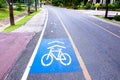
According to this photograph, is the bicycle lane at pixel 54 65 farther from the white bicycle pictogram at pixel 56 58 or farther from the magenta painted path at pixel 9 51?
the magenta painted path at pixel 9 51

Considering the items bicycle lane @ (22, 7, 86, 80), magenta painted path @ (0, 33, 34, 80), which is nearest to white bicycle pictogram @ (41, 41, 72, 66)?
bicycle lane @ (22, 7, 86, 80)

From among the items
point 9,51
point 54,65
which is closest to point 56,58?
point 54,65

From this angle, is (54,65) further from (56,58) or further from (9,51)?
(9,51)

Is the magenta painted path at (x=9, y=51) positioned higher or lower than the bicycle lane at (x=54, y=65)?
lower

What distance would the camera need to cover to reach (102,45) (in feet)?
41.3

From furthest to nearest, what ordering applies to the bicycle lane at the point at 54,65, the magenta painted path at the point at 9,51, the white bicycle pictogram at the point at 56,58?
1. the white bicycle pictogram at the point at 56,58
2. the magenta painted path at the point at 9,51
3. the bicycle lane at the point at 54,65

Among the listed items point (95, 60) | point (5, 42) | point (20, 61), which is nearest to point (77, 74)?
point (95, 60)

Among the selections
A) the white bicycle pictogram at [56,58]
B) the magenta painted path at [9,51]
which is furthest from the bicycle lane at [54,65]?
the magenta painted path at [9,51]

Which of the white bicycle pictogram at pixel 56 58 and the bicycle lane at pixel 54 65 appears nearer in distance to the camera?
the bicycle lane at pixel 54 65

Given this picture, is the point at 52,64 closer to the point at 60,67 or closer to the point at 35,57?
the point at 60,67

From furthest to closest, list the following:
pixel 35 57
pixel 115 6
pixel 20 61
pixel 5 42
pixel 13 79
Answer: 1. pixel 115 6
2. pixel 5 42
3. pixel 35 57
4. pixel 20 61
5. pixel 13 79

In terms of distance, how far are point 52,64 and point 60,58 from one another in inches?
35.5

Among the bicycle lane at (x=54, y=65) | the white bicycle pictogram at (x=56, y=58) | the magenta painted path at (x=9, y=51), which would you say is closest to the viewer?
the bicycle lane at (x=54, y=65)

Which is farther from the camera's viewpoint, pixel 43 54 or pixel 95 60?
pixel 43 54
